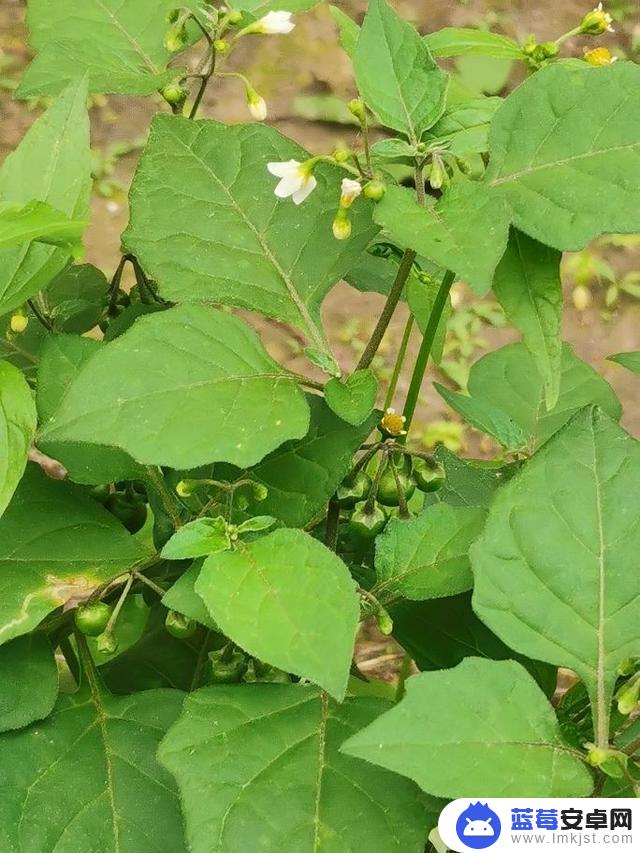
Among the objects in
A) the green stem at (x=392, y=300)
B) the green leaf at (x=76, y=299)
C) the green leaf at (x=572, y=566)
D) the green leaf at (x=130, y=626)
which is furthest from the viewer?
the green leaf at (x=130, y=626)

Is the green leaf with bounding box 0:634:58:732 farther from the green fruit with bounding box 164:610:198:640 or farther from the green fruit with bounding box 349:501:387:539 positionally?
the green fruit with bounding box 349:501:387:539

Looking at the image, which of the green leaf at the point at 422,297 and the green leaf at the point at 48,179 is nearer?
the green leaf at the point at 48,179

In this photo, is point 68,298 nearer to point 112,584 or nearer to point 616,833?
point 112,584

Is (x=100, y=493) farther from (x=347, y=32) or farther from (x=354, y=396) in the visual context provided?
(x=347, y=32)

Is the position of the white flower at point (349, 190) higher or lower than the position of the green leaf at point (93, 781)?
higher

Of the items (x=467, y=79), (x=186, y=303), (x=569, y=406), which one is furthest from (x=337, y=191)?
(x=467, y=79)

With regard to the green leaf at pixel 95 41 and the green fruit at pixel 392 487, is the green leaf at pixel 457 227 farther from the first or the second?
the green leaf at pixel 95 41

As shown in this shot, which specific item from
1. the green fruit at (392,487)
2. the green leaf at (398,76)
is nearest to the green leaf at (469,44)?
the green leaf at (398,76)
